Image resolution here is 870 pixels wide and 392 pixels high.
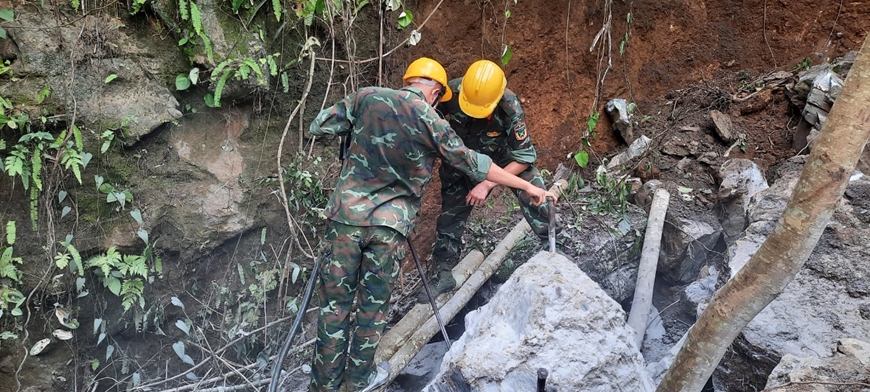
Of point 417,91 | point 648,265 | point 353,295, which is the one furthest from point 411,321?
point 648,265

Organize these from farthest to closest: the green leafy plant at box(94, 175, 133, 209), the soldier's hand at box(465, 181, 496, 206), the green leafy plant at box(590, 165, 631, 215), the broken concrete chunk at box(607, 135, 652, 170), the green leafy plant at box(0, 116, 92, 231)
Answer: the broken concrete chunk at box(607, 135, 652, 170) < the green leafy plant at box(590, 165, 631, 215) < the soldier's hand at box(465, 181, 496, 206) < the green leafy plant at box(94, 175, 133, 209) < the green leafy plant at box(0, 116, 92, 231)

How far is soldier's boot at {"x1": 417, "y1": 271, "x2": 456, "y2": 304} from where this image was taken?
418cm

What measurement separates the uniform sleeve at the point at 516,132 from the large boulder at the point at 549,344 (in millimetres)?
1097

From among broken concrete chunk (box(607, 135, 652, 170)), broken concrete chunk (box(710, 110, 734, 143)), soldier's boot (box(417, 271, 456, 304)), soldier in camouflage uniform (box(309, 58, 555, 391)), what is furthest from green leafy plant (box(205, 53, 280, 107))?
broken concrete chunk (box(710, 110, 734, 143))

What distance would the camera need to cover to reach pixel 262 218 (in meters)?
4.49

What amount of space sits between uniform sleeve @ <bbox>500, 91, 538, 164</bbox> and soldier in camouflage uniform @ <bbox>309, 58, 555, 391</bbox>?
687 millimetres

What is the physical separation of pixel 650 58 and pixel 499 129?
3.14 meters

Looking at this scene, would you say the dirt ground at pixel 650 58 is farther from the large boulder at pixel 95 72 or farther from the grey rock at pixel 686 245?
the large boulder at pixel 95 72

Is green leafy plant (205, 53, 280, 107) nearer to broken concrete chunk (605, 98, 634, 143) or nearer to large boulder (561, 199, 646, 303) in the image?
large boulder (561, 199, 646, 303)

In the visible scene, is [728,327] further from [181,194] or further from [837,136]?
[181,194]

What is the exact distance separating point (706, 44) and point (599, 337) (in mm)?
4695

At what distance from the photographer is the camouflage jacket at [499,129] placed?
13.1 ft

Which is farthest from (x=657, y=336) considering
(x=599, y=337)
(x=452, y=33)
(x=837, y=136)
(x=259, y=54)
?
(x=259, y=54)

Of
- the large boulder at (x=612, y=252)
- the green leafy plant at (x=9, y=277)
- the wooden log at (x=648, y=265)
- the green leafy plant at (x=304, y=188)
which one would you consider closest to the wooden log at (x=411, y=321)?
the large boulder at (x=612, y=252)
